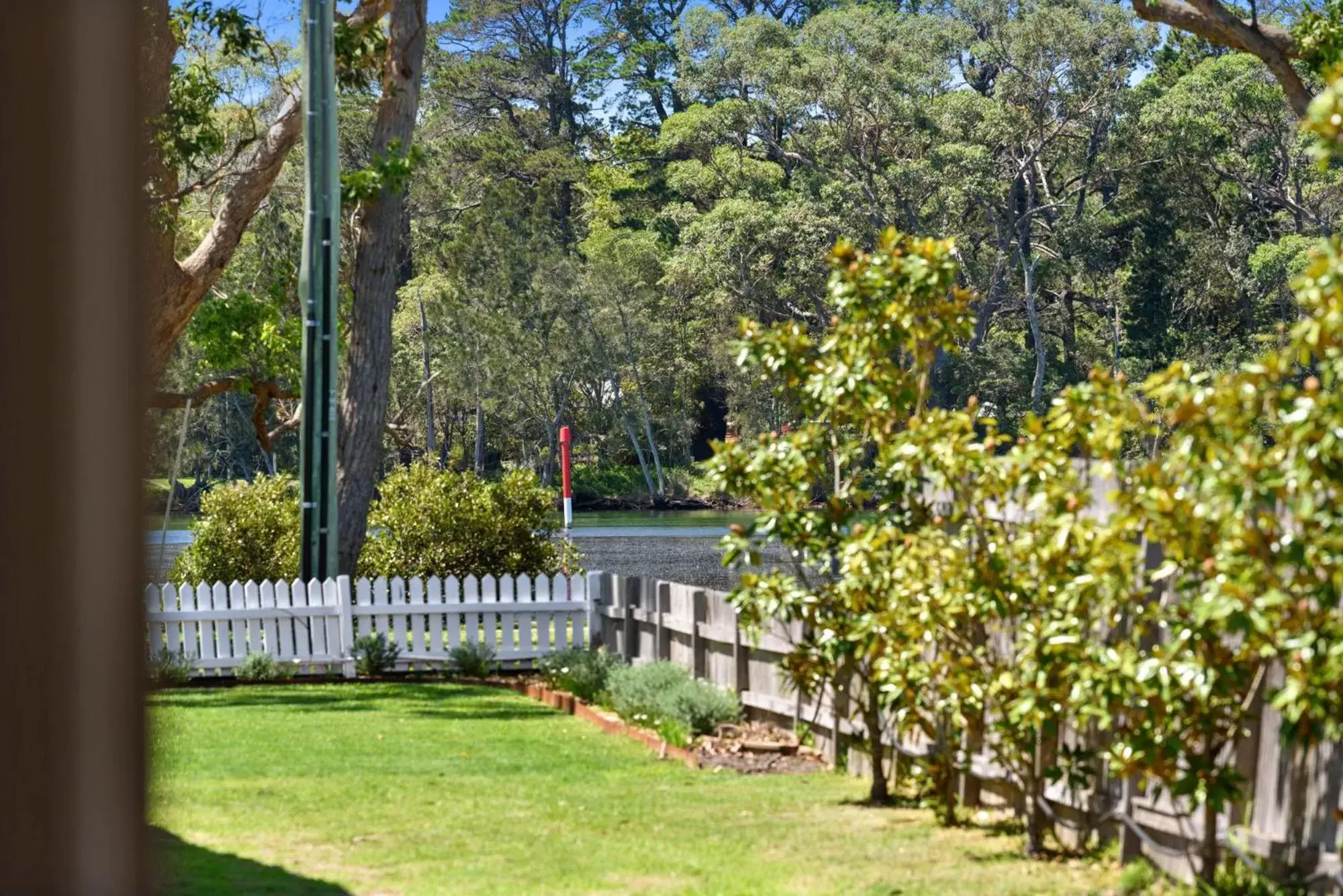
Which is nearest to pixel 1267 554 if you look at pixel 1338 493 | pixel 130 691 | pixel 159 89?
pixel 1338 493

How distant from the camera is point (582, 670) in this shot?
12055 mm

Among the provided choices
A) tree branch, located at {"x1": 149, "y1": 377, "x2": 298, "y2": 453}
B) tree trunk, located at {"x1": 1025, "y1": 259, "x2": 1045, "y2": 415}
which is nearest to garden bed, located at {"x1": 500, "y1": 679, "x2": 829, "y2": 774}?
tree branch, located at {"x1": 149, "y1": 377, "x2": 298, "y2": 453}

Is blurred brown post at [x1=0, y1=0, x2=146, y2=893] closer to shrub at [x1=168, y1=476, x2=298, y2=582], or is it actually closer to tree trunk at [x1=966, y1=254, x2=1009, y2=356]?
shrub at [x1=168, y1=476, x2=298, y2=582]

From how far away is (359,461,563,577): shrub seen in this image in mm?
16172

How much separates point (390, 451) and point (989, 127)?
23.0 metres

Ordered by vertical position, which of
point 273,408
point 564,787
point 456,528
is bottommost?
point 564,787

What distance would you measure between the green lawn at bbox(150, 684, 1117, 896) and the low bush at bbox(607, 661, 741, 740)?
274 mm

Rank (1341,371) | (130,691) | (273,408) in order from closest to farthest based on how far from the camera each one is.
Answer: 1. (130,691)
2. (1341,371)
3. (273,408)

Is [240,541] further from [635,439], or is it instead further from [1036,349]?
[635,439]

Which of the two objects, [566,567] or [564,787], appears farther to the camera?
[566,567]

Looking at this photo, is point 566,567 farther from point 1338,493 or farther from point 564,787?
point 1338,493

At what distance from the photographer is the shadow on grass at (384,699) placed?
12.0 m

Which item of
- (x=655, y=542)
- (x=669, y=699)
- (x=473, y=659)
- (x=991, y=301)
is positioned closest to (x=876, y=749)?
(x=669, y=699)

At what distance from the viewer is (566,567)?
16.8m
